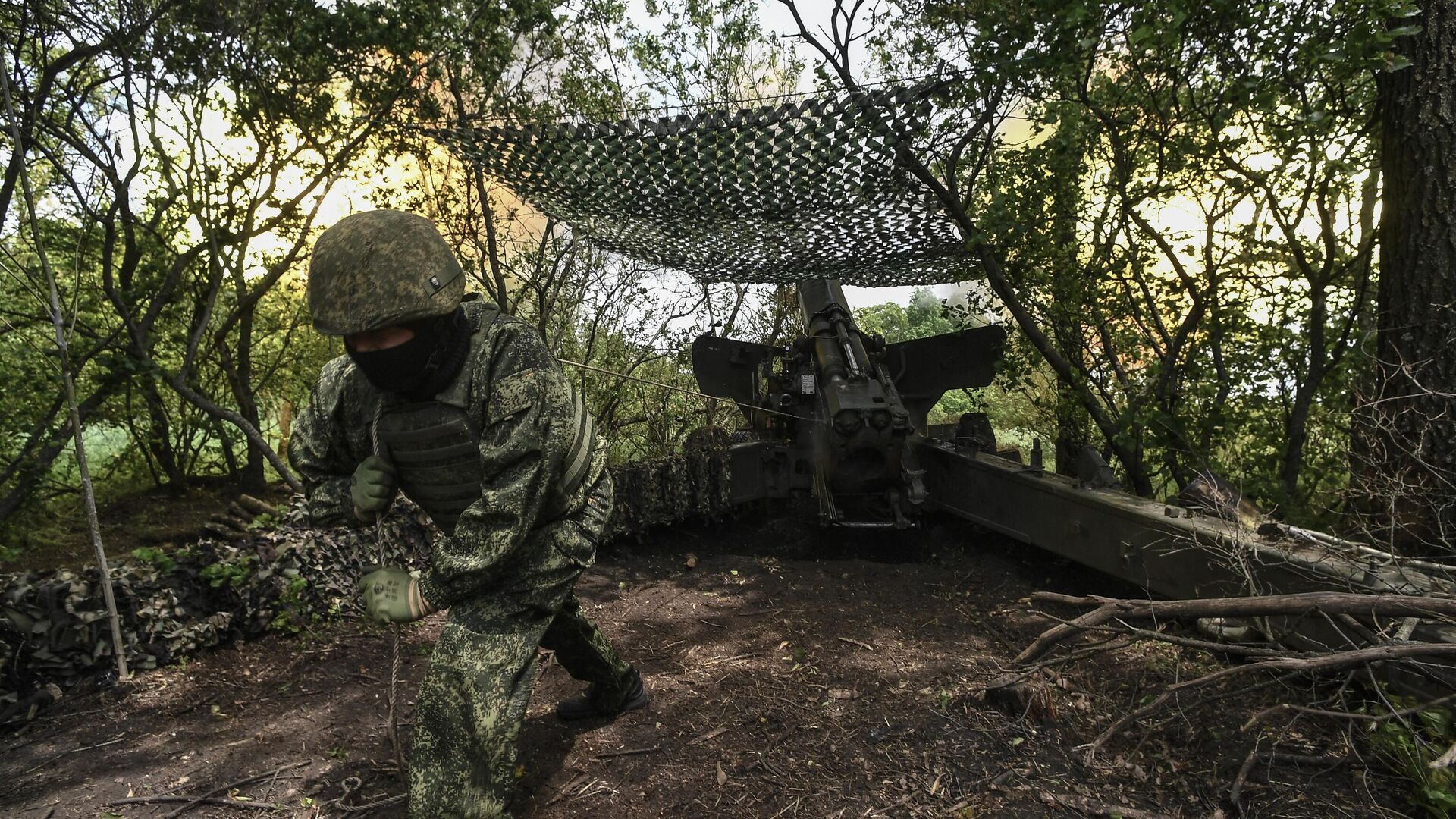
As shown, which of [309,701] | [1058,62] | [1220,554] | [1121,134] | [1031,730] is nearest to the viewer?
[1031,730]

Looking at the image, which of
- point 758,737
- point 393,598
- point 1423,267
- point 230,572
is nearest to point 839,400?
point 758,737

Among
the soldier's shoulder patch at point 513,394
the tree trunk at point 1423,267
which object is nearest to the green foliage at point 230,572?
the soldier's shoulder patch at point 513,394

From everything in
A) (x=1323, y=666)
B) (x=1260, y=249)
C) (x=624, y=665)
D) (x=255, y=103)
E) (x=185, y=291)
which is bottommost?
(x=624, y=665)

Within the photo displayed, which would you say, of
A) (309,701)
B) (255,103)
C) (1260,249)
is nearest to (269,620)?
(309,701)

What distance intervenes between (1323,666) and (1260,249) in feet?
10.1

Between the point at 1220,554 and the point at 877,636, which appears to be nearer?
the point at 1220,554

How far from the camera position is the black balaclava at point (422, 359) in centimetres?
228

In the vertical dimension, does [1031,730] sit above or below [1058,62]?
below

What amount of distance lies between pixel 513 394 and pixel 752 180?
3.54 meters

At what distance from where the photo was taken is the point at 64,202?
5.13 meters

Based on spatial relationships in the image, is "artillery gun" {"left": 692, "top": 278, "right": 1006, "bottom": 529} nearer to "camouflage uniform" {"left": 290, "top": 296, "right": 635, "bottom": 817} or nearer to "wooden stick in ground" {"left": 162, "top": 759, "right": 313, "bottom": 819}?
"camouflage uniform" {"left": 290, "top": 296, "right": 635, "bottom": 817}

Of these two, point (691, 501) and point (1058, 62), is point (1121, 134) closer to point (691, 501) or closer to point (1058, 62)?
point (1058, 62)

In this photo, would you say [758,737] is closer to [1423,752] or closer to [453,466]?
[453,466]

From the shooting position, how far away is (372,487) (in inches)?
100
